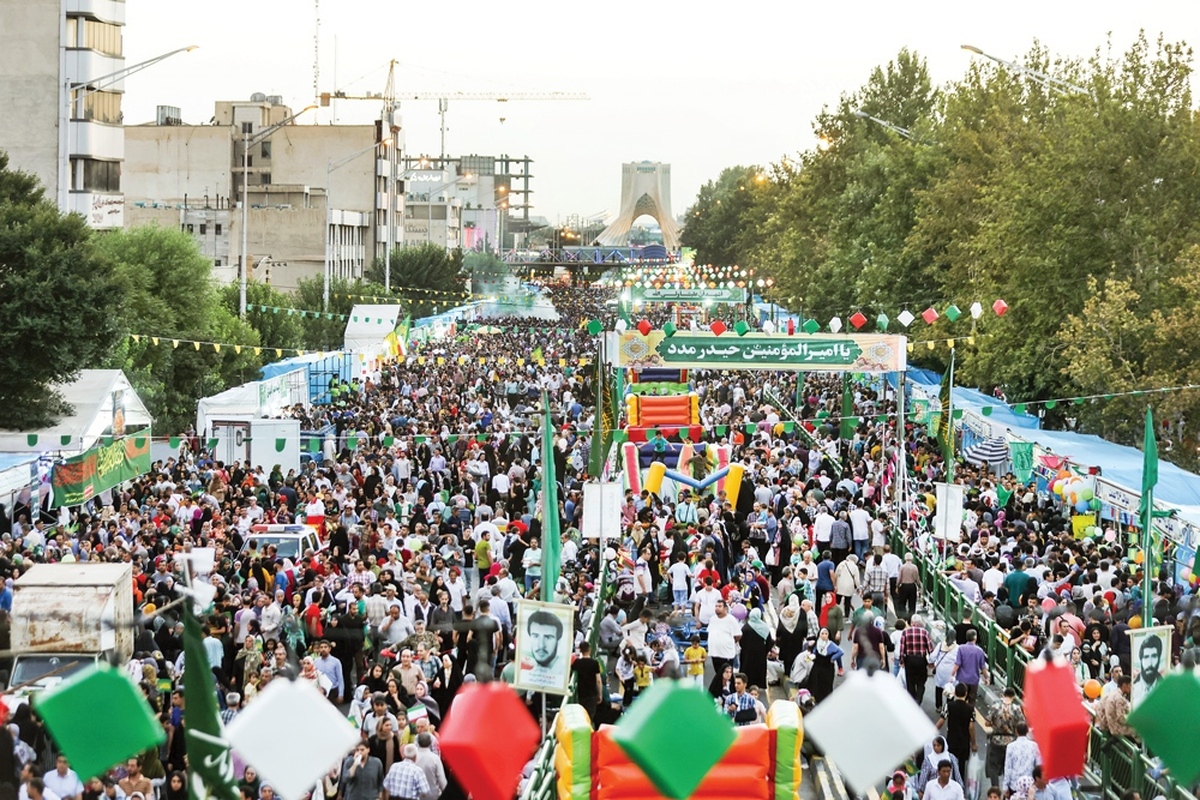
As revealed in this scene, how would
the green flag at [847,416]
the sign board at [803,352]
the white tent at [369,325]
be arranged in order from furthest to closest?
the white tent at [369,325], the green flag at [847,416], the sign board at [803,352]

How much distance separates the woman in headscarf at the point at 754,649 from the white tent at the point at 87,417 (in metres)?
12.1

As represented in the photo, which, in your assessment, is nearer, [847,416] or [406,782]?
[406,782]

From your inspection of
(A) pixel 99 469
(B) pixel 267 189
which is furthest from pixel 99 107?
(B) pixel 267 189

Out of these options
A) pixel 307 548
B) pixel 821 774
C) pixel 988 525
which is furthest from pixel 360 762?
pixel 988 525

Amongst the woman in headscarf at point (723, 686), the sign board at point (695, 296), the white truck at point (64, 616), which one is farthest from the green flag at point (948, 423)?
the sign board at point (695, 296)

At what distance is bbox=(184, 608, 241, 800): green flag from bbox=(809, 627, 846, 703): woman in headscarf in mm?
9624

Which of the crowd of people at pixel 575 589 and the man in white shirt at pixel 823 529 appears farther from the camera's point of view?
the man in white shirt at pixel 823 529

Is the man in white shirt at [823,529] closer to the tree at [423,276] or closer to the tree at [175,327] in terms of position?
the tree at [175,327]

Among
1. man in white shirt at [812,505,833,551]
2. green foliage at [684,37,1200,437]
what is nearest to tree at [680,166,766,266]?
green foliage at [684,37,1200,437]

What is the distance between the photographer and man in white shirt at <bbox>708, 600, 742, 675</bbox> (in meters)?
16.1

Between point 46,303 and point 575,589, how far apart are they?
16.4 metres

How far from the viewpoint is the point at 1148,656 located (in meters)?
12.0

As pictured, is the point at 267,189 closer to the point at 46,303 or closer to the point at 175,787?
the point at 46,303

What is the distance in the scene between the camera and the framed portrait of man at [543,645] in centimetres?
1261
